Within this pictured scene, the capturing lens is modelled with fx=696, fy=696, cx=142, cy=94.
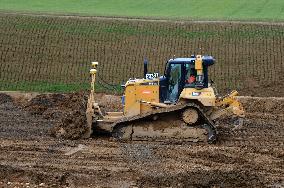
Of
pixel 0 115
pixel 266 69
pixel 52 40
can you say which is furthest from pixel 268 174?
pixel 52 40

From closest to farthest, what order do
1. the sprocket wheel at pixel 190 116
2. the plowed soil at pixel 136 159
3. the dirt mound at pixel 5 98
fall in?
the plowed soil at pixel 136 159 < the sprocket wheel at pixel 190 116 < the dirt mound at pixel 5 98

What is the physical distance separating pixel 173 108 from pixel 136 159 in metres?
2.47

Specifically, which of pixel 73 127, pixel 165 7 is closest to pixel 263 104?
pixel 73 127

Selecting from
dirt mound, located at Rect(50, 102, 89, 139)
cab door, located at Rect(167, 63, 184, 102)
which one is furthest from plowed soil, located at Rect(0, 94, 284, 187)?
cab door, located at Rect(167, 63, 184, 102)

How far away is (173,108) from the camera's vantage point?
1820 cm

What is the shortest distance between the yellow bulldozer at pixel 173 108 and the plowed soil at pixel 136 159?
1.31ft

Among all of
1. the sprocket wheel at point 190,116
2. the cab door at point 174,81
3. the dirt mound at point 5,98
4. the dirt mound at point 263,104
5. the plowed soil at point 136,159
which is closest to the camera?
A: the plowed soil at point 136,159

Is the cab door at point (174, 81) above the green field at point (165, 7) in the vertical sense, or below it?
below

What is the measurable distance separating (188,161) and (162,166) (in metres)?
0.93

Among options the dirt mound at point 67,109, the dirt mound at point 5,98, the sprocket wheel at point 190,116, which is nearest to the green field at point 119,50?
the dirt mound at point 5,98

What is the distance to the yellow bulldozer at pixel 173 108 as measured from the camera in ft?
59.9

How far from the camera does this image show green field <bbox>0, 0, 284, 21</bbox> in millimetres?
40125

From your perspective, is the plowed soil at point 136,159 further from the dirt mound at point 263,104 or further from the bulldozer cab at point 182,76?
the dirt mound at point 263,104

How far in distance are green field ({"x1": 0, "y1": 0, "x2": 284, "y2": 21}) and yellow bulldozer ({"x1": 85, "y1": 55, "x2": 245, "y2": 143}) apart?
2095cm
